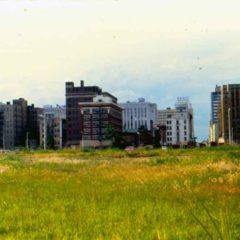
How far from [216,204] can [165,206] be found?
1400 millimetres

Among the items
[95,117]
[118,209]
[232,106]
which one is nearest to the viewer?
[118,209]

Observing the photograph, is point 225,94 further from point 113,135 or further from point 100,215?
point 100,215

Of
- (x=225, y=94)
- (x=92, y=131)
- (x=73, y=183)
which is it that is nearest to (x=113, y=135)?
(x=92, y=131)

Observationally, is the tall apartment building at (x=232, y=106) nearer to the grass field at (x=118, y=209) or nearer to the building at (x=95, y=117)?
the building at (x=95, y=117)

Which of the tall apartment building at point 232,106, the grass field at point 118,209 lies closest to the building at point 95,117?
the tall apartment building at point 232,106

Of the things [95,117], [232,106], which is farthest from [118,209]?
[95,117]

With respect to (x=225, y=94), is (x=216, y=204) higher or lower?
lower

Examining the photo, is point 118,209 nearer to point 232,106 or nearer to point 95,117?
point 232,106

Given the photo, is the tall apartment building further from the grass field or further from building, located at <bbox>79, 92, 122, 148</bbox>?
the grass field

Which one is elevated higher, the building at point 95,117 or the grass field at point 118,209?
the building at point 95,117

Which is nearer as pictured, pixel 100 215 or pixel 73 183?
pixel 100 215

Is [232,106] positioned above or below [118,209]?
above

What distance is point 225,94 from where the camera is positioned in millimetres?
176125

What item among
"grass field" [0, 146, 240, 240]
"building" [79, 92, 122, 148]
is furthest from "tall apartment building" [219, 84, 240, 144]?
"grass field" [0, 146, 240, 240]
